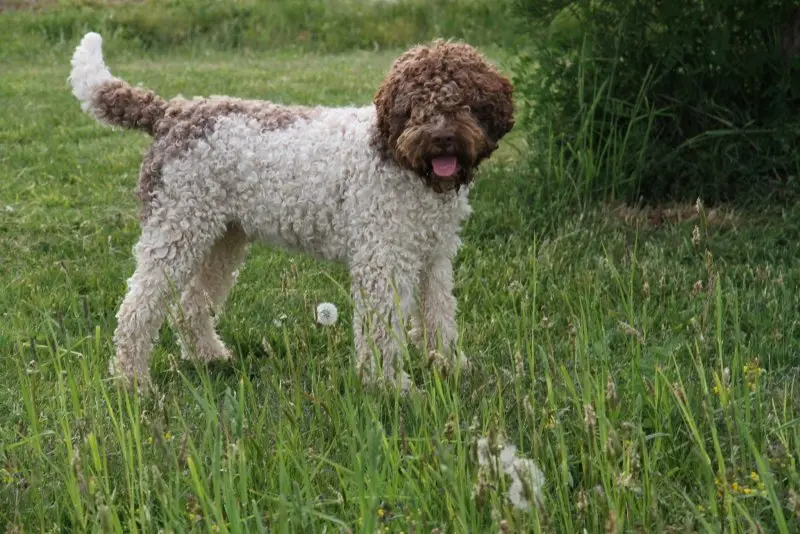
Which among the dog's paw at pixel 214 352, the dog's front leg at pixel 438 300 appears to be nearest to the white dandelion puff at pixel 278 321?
the dog's paw at pixel 214 352

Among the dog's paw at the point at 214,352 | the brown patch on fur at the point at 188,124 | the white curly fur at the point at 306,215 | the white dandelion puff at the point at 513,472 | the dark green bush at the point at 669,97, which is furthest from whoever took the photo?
the dark green bush at the point at 669,97

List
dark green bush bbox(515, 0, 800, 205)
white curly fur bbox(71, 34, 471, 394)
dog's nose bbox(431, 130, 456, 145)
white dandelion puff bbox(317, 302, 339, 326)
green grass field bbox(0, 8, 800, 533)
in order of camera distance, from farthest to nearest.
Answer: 1. dark green bush bbox(515, 0, 800, 205)
2. white curly fur bbox(71, 34, 471, 394)
3. dog's nose bbox(431, 130, 456, 145)
4. white dandelion puff bbox(317, 302, 339, 326)
5. green grass field bbox(0, 8, 800, 533)

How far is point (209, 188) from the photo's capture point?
14.6 ft

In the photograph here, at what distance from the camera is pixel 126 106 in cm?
456

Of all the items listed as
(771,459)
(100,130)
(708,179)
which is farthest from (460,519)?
(100,130)

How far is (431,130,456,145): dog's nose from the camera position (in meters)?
3.88

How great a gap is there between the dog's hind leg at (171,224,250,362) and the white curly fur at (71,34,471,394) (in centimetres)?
7

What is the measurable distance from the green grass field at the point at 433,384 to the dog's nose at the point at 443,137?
1.61 feet

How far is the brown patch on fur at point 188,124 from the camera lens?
14.6 ft

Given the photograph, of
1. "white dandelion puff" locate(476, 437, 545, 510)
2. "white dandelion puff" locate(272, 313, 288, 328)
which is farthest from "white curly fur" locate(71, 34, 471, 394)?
"white dandelion puff" locate(476, 437, 545, 510)

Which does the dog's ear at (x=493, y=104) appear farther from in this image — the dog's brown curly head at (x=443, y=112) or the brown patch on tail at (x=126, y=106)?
the brown patch on tail at (x=126, y=106)

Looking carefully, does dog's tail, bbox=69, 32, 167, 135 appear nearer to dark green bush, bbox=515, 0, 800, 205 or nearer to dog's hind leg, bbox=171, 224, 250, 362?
dog's hind leg, bbox=171, 224, 250, 362

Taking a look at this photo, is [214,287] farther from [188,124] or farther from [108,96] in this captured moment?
[108,96]

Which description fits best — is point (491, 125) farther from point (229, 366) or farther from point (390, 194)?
point (229, 366)
